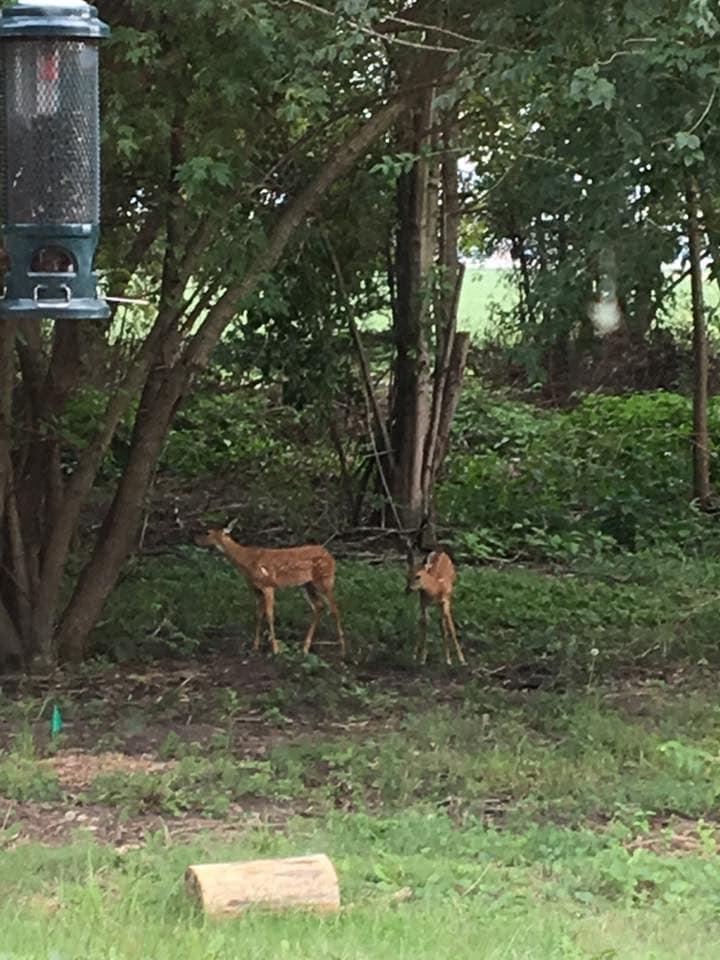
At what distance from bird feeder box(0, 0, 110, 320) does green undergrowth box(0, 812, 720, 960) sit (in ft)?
5.97

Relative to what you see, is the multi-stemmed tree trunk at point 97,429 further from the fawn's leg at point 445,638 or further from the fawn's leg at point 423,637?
the fawn's leg at point 445,638

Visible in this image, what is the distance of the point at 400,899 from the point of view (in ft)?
18.3

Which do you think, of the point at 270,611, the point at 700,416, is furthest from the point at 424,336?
the point at 270,611

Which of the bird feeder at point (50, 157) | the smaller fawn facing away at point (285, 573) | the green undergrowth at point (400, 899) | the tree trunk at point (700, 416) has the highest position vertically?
the bird feeder at point (50, 157)

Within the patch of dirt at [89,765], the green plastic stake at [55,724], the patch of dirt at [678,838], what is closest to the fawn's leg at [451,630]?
the green plastic stake at [55,724]

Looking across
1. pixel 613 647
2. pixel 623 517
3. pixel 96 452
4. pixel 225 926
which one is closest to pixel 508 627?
pixel 613 647

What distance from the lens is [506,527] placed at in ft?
53.1

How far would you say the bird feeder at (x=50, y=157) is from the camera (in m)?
4.79

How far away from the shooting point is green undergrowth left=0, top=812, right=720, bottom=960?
4.93m

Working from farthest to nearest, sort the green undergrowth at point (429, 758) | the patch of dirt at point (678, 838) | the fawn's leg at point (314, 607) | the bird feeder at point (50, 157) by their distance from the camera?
the fawn's leg at point (314, 607)
the green undergrowth at point (429, 758)
the patch of dirt at point (678, 838)
the bird feeder at point (50, 157)

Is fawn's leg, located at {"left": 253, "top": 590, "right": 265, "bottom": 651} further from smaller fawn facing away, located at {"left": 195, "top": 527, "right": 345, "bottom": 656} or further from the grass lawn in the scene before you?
the grass lawn

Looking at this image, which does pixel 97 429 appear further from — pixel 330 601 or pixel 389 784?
pixel 389 784

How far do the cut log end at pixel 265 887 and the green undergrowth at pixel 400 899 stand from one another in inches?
1.9

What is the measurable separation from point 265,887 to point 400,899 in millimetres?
551
